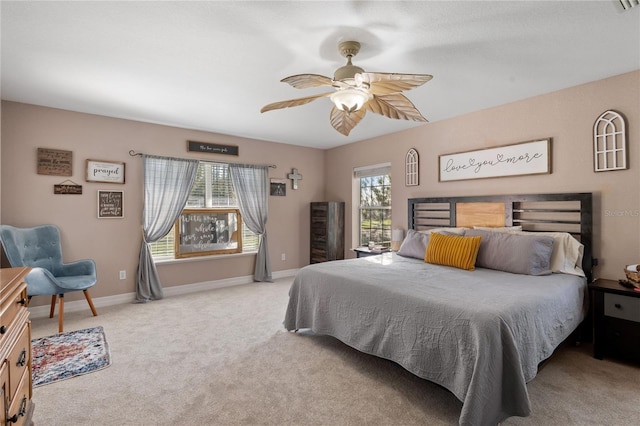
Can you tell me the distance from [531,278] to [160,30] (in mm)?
3338

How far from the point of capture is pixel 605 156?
2.86 meters

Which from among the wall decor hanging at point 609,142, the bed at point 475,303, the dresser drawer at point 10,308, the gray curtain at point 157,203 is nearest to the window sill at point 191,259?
the gray curtain at point 157,203

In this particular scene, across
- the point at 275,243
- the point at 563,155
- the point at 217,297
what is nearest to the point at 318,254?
the point at 275,243

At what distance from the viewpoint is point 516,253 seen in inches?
112

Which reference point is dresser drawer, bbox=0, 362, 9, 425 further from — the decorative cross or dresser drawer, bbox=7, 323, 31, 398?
the decorative cross

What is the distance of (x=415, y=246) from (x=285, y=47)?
2.43 m

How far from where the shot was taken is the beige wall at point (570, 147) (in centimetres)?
274

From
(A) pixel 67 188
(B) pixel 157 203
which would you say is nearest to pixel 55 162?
(A) pixel 67 188

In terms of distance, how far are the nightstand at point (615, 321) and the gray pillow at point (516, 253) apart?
1.28 feet

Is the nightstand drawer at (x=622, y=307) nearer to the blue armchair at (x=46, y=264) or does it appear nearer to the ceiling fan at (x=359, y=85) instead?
the ceiling fan at (x=359, y=85)

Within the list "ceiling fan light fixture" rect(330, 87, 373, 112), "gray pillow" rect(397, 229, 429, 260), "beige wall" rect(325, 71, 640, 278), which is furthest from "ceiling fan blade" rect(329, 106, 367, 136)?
"gray pillow" rect(397, 229, 429, 260)

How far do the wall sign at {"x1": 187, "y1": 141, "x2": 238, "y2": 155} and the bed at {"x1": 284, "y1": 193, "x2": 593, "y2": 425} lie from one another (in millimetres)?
2744

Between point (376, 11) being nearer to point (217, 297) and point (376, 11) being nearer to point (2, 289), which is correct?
point (2, 289)

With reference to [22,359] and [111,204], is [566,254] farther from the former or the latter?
[111,204]
